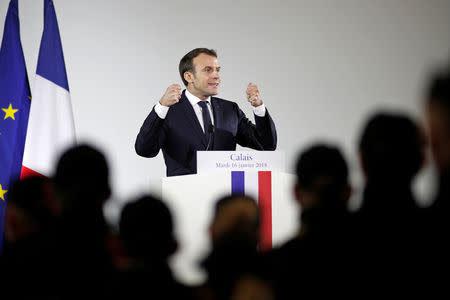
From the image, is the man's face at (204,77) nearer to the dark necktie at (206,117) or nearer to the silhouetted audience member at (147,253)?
the dark necktie at (206,117)

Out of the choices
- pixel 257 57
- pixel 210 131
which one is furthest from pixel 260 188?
pixel 257 57

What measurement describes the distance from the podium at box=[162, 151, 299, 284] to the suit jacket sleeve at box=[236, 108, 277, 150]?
0.65 metres

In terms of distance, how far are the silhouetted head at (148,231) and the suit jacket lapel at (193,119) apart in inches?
109

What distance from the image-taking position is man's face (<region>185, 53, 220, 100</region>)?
425cm

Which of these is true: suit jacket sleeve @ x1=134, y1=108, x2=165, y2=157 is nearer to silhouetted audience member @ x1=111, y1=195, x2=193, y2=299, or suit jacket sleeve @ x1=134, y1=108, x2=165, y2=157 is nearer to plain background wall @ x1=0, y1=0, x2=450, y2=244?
plain background wall @ x1=0, y1=0, x2=450, y2=244

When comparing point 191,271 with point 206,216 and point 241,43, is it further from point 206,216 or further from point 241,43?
point 241,43

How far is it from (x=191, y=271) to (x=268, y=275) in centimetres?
206

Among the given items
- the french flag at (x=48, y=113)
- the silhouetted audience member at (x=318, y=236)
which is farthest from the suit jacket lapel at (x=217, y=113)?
the silhouetted audience member at (x=318, y=236)

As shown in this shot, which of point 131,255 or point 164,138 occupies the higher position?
point 164,138

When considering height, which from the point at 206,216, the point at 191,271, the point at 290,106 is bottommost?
the point at 191,271

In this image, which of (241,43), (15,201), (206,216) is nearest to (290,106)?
(241,43)

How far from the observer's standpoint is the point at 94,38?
5.59 m

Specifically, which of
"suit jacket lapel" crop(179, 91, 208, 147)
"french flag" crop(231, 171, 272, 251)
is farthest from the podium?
"suit jacket lapel" crop(179, 91, 208, 147)

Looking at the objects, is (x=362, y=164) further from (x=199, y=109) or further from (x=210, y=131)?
(x=199, y=109)
